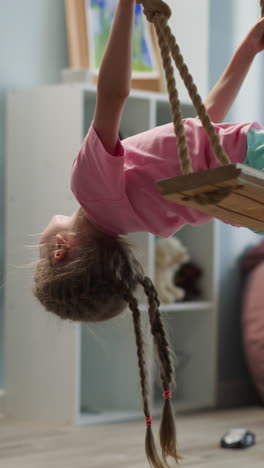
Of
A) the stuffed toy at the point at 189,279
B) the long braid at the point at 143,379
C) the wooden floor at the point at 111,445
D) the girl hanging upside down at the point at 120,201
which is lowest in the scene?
the wooden floor at the point at 111,445

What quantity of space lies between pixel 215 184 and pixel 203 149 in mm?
372

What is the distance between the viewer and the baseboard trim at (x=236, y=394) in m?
3.51

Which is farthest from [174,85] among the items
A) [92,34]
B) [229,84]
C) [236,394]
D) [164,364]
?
[236,394]

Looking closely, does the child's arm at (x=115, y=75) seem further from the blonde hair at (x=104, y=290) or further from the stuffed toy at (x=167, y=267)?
the stuffed toy at (x=167, y=267)

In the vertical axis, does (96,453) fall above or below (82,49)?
below

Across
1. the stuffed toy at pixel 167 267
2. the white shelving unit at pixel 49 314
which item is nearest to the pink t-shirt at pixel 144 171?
the white shelving unit at pixel 49 314

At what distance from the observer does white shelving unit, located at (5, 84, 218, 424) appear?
296 cm

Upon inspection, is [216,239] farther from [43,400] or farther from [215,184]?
[215,184]

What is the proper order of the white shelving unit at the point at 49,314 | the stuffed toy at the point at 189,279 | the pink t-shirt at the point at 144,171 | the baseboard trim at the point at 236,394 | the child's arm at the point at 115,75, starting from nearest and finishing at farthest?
the child's arm at the point at 115,75 → the pink t-shirt at the point at 144,171 → the white shelving unit at the point at 49,314 → the stuffed toy at the point at 189,279 → the baseboard trim at the point at 236,394

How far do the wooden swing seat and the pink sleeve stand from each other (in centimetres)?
22

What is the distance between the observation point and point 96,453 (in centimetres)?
249

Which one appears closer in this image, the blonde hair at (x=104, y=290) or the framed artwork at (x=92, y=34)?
the blonde hair at (x=104, y=290)

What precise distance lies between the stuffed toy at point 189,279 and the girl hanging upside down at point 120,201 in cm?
152

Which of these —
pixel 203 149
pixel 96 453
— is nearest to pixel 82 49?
pixel 96 453
